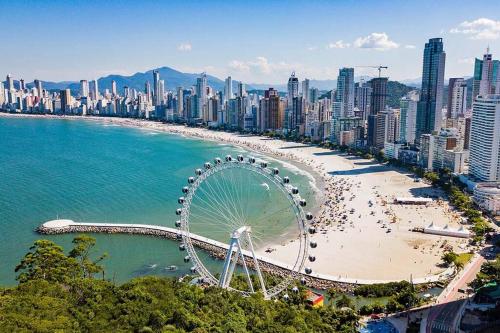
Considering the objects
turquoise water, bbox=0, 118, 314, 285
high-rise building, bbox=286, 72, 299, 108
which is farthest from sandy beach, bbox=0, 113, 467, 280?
high-rise building, bbox=286, 72, 299, 108

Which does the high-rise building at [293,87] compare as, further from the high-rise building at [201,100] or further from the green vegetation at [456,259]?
the green vegetation at [456,259]

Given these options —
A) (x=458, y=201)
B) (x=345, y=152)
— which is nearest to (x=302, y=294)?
(x=458, y=201)

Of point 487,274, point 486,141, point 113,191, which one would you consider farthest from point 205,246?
point 486,141

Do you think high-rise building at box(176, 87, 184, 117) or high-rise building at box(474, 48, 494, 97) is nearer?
high-rise building at box(474, 48, 494, 97)

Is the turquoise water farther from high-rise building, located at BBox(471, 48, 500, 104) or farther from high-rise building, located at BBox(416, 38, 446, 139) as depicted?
high-rise building, located at BBox(471, 48, 500, 104)

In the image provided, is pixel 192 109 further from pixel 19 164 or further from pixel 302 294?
pixel 302 294

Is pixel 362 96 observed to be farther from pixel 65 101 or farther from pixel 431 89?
pixel 65 101
